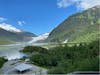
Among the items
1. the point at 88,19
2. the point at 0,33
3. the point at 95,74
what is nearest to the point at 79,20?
the point at 88,19

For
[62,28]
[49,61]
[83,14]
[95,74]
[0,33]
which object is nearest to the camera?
[95,74]

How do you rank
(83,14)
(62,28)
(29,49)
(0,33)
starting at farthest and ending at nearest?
(0,33) → (83,14) → (62,28) → (29,49)

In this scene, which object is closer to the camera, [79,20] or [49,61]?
[49,61]

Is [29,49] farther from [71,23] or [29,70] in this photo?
[71,23]

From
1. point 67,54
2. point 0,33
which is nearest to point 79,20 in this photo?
point 0,33

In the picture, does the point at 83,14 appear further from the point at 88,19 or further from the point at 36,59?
the point at 36,59

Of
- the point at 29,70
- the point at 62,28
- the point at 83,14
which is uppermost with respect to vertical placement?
the point at 83,14

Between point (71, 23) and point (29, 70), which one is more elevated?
point (71, 23)

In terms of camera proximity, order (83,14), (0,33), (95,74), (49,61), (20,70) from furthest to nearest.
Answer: (0,33), (83,14), (49,61), (20,70), (95,74)

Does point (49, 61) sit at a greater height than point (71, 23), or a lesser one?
lesser

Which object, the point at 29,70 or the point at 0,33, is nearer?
the point at 29,70
